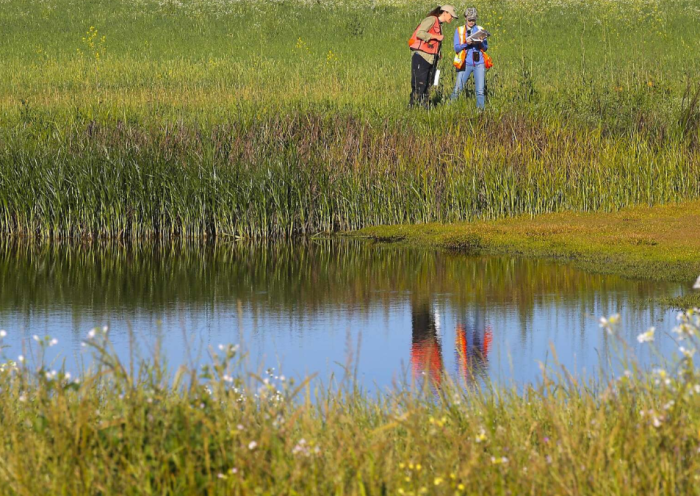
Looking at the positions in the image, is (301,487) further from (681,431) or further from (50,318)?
(50,318)

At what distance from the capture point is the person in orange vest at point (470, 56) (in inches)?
791

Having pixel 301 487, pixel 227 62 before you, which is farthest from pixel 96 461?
pixel 227 62

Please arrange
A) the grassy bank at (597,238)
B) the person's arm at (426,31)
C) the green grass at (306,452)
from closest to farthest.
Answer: the green grass at (306,452), the grassy bank at (597,238), the person's arm at (426,31)

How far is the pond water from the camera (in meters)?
8.92

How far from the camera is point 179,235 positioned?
55.1 feet

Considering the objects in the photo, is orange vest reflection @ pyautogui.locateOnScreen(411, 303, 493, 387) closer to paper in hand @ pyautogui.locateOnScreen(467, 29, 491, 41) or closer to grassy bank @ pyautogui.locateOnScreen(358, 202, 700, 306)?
grassy bank @ pyautogui.locateOnScreen(358, 202, 700, 306)

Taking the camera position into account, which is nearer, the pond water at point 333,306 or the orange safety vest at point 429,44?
the pond water at point 333,306

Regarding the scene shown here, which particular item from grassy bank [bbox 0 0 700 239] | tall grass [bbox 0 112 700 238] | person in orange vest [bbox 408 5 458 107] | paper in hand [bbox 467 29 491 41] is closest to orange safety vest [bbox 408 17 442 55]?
person in orange vest [bbox 408 5 458 107]

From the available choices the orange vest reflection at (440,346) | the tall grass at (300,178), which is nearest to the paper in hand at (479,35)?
the tall grass at (300,178)

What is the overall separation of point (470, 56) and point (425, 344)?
11.7 m

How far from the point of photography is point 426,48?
20.4 metres

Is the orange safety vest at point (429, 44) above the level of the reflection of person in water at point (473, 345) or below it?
above

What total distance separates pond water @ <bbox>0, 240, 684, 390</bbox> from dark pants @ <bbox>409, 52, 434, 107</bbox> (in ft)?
17.6

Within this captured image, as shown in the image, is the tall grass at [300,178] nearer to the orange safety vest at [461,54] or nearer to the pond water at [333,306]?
the pond water at [333,306]
